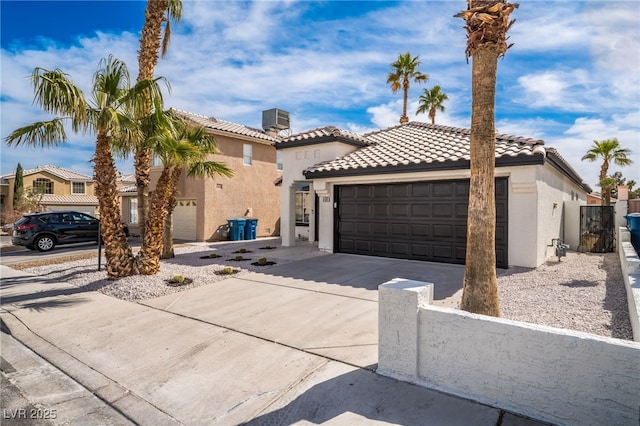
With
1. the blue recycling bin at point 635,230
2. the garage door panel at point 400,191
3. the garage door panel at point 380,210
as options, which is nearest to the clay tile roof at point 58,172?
the garage door panel at point 380,210

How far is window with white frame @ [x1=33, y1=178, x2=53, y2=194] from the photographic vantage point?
3509 centimetres

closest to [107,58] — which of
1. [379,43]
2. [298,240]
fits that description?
[379,43]

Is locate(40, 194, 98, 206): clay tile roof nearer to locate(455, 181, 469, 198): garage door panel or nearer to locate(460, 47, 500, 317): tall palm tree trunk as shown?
locate(455, 181, 469, 198): garage door panel

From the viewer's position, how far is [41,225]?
16047mm

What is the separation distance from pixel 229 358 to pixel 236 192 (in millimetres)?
15558

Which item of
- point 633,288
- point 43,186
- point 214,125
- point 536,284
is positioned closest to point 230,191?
point 214,125

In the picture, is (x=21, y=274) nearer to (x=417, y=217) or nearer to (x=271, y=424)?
(x=271, y=424)

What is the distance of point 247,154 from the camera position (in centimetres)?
2022

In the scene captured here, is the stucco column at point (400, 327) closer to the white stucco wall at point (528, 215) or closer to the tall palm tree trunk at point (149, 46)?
the white stucco wall at point (528, 215)

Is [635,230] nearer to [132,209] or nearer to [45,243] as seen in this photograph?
[45,243]

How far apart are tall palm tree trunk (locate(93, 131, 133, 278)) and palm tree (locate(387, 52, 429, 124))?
2466 cm

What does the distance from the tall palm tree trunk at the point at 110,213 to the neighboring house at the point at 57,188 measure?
100ft

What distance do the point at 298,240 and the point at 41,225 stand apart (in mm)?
11548

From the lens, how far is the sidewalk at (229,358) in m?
3.53
